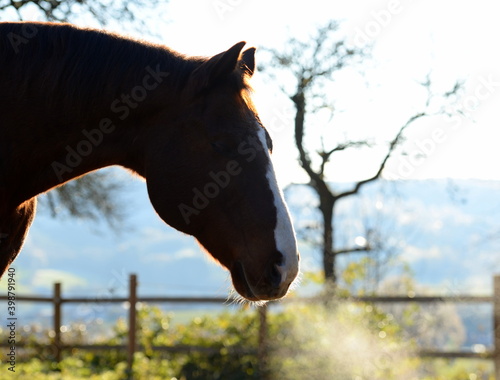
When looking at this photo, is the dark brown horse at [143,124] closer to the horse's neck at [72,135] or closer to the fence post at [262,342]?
the horse's neck at [72,135]

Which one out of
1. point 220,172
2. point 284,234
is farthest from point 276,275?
point 220,172

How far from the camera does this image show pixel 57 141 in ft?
9.11

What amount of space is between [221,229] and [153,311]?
9473 millimetres

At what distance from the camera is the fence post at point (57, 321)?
11492 millimetres

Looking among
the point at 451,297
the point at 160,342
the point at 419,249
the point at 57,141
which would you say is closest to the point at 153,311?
the point at 160,342

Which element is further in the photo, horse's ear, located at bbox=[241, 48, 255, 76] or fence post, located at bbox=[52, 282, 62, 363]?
fence post, located at bbox=[52, 282, 62, 363]

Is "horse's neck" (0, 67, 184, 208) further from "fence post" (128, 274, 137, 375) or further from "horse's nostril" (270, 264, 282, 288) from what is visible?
"fence post" (128, 274, 137, 375)

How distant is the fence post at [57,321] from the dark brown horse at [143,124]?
30.6 feet

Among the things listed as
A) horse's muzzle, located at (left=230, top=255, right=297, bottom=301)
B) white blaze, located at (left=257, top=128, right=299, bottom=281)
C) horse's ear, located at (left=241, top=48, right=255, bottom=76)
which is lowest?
horse's muzzle, located at (left=230, top=255, right=297, bottom=301)

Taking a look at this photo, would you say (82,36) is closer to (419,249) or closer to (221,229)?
(221,229)

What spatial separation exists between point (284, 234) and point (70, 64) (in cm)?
119

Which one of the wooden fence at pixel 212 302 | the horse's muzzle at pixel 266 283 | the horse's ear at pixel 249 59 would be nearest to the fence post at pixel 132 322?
the wooden fence at pixel 212 302

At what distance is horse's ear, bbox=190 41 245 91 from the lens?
8.60 ft

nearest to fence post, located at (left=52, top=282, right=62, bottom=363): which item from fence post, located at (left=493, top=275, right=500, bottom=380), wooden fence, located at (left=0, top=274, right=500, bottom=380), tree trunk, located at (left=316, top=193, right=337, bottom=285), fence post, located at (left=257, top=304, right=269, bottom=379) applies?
wooden fence, located at (left=0, top=274, right=500, bottom=380)
